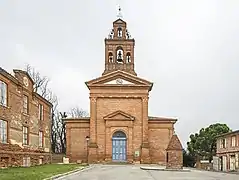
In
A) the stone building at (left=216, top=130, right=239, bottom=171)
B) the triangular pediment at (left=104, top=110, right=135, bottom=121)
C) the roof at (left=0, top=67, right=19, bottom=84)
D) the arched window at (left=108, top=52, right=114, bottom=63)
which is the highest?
the arched window at (left=108, top=52, right=114, bottom=63)

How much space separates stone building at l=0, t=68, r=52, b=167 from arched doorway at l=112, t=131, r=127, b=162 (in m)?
12.2

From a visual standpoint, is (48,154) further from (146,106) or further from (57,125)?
(57,125)

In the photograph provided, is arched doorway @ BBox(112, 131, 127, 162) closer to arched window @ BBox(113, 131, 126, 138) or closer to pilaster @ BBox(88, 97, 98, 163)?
arched window @ BBox(113, 131, 126, 138)

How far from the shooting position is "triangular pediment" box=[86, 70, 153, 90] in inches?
2443

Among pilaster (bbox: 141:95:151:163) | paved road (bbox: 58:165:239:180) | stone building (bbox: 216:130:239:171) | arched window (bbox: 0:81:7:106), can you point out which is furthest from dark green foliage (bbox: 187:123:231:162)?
arched window (bbox: 0:81:7:106)

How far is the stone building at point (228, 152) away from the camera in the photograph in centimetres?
5987

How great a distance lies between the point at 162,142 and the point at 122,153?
5473 mm

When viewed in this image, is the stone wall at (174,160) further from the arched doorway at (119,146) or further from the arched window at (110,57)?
the arched window at (110,57)

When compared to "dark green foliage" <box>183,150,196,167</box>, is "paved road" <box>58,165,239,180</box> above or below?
above

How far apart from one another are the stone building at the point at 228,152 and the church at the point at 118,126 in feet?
26.0

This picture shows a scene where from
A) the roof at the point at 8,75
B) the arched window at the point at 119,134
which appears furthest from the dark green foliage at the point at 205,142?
the roof at the point at 8,75

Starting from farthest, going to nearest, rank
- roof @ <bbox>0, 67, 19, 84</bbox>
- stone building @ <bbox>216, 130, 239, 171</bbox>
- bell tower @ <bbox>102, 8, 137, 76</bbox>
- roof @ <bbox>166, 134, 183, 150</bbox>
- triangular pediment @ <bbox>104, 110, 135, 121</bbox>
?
bell tower @ <bbox>102, 8, 137, 76</bbox> → triangular pediment @ <bbox>104, 110, 135, 121</bbox> → stone building @ <bbox>216, 130, 239, 171</bbox> → roof @ <bbox>166, 134, 183, 150</bbox> → roof @ <bbox>0, 67, 19, 84</bbox>

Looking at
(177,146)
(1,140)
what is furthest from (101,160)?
(1,140)

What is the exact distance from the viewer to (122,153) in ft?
204
